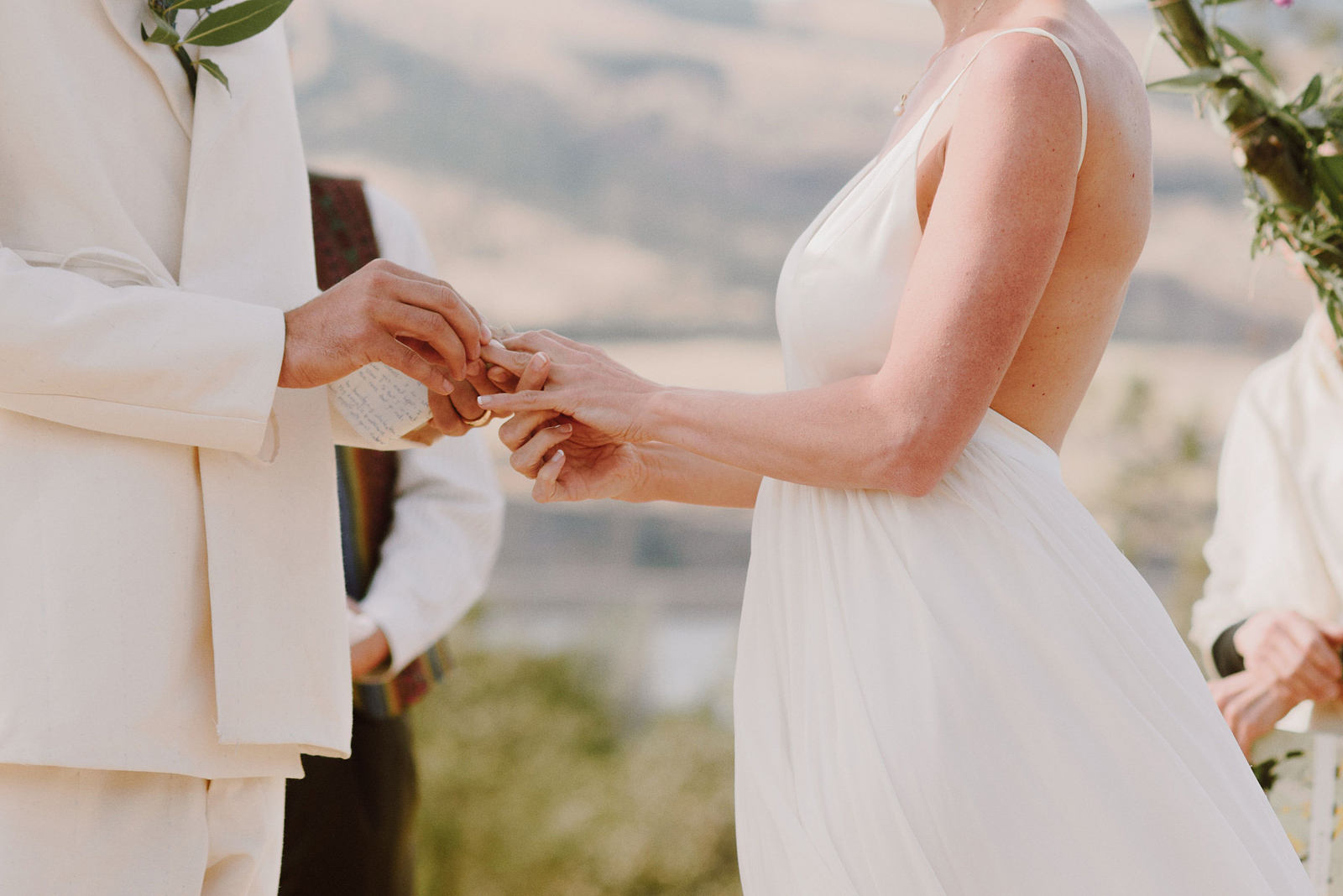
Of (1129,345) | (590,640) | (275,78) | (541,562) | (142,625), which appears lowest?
(541,562)

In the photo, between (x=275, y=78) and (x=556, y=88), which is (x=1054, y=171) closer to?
(x=275, y=78)

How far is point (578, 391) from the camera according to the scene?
1.94 m

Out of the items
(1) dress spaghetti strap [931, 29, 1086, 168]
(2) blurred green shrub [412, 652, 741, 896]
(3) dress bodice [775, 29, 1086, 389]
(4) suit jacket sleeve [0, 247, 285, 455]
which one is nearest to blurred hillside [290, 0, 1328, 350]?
(2) blurred green shrub [412, 652, 741, 896]

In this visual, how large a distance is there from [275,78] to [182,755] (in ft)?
3.30

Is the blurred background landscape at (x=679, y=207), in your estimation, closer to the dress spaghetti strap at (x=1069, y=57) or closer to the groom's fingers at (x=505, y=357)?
the groom's fingers at (x=505, y=357)

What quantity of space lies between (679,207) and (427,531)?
7.07 metres

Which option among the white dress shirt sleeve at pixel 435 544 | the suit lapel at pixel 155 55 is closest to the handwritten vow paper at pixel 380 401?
the suit lapel at pixel 155 55

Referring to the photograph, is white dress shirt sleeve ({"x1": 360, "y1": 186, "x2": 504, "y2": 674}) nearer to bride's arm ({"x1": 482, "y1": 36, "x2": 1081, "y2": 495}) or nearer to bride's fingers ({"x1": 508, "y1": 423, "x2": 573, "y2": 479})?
bride's fingers ({"x1": 508, "y1": 423, "x2": 573, "y2": 479})

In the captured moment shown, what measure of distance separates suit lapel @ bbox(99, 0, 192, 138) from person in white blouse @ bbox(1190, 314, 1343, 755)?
2.40 m

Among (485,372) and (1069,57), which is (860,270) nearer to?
(1069,57)

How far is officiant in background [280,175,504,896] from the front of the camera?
2634 millimetres

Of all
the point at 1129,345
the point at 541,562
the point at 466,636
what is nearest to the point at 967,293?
the point at 466,636

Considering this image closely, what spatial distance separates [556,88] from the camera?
9531mm

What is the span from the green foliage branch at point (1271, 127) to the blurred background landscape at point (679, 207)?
14.6 ft
